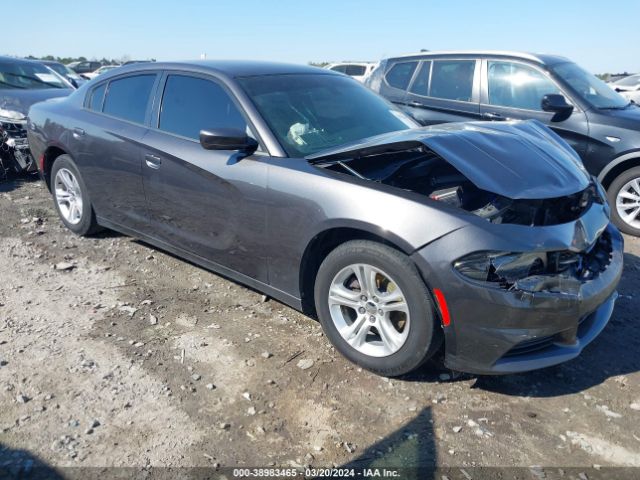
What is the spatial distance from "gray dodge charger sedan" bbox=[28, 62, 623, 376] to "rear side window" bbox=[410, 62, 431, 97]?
2.55 metres

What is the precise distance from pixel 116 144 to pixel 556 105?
14.0 ft

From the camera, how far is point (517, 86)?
593 cm

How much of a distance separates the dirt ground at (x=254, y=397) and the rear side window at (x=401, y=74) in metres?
3.87

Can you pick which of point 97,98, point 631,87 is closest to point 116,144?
point 97,98

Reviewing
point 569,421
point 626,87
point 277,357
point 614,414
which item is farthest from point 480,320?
point 626,87

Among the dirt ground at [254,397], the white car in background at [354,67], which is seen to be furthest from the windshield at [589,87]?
the white car in background at [354,67]

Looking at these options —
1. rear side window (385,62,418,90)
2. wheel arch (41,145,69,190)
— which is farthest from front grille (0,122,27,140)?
rear side window (385,62,418,90)

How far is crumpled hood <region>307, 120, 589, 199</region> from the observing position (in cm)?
278

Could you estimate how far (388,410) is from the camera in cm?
270

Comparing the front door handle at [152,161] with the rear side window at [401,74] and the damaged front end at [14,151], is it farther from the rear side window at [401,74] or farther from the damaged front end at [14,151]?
the damaged front end at [14,151]

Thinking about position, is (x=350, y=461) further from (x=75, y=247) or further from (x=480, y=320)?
(x=75, y=247)

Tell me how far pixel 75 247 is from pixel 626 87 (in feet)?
55.5

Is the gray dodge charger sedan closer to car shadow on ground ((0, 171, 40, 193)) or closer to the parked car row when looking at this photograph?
car shadow on ground ((0, 171, 40, 193))

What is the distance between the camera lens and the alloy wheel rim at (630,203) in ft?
17.8
